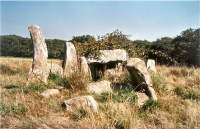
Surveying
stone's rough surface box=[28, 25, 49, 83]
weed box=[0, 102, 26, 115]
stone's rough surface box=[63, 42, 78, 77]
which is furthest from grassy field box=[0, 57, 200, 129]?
stone's rough surface box=[63, 42, 78, 77]

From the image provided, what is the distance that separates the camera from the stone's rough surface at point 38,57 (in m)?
12.3

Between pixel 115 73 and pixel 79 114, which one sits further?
pixel 115 73

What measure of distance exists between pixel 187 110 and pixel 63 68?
6.22 metres

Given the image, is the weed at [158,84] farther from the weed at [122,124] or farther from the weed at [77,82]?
the weed at [122,124]

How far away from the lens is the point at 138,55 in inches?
655

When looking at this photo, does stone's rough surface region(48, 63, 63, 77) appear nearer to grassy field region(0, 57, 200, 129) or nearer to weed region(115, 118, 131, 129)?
grassy field region(0, 57, 200, 129)

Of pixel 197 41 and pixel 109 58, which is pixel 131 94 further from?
pixel 197 41

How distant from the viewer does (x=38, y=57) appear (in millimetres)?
12844

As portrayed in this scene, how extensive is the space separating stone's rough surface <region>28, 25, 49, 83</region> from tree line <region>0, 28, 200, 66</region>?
1.32 m

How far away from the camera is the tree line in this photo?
15351 mm

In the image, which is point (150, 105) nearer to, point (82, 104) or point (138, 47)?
point (82, 104)

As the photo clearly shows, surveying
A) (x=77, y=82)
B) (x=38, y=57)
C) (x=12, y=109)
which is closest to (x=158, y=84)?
(x=77, y=82)

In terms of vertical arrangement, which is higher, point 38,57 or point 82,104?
point 38,57

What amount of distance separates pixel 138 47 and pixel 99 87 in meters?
6.88
